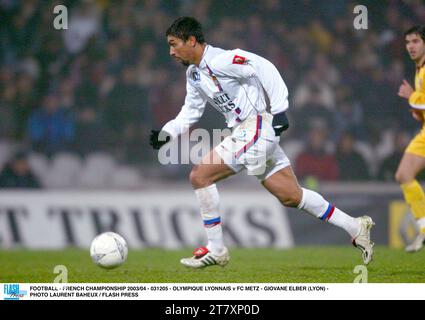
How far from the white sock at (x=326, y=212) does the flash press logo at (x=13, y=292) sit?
96.2 inches

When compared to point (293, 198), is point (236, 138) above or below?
above

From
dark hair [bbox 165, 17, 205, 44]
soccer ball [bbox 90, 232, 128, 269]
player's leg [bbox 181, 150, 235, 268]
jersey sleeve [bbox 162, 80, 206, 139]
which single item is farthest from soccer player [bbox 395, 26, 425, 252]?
soccer ball [bbox 90, 232, 128, 269]

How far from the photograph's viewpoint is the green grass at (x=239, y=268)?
20.4 ft

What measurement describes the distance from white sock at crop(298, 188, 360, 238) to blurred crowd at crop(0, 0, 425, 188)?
182 inches

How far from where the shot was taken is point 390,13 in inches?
471

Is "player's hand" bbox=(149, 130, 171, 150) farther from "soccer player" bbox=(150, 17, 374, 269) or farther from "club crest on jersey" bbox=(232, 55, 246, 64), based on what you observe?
"club crest on jersey" bbox=(232, 55, 246, 64)

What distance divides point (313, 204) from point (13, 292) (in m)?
2.58

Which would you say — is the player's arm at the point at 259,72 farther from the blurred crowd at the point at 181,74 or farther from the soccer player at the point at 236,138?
the blurred crowd at the point at 181,74

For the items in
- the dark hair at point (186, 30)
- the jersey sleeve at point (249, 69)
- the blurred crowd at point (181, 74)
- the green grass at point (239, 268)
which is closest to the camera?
the green grass at point (239, 268)

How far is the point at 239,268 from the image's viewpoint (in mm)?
7133

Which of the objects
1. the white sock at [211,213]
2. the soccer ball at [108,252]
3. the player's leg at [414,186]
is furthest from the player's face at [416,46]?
the soccer ball at [108,252]

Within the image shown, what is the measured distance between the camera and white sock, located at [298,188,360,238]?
6.69 metres

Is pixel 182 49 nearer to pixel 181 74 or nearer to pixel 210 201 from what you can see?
pixel 210 201

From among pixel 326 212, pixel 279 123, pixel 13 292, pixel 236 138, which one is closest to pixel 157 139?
pixel 236 138
